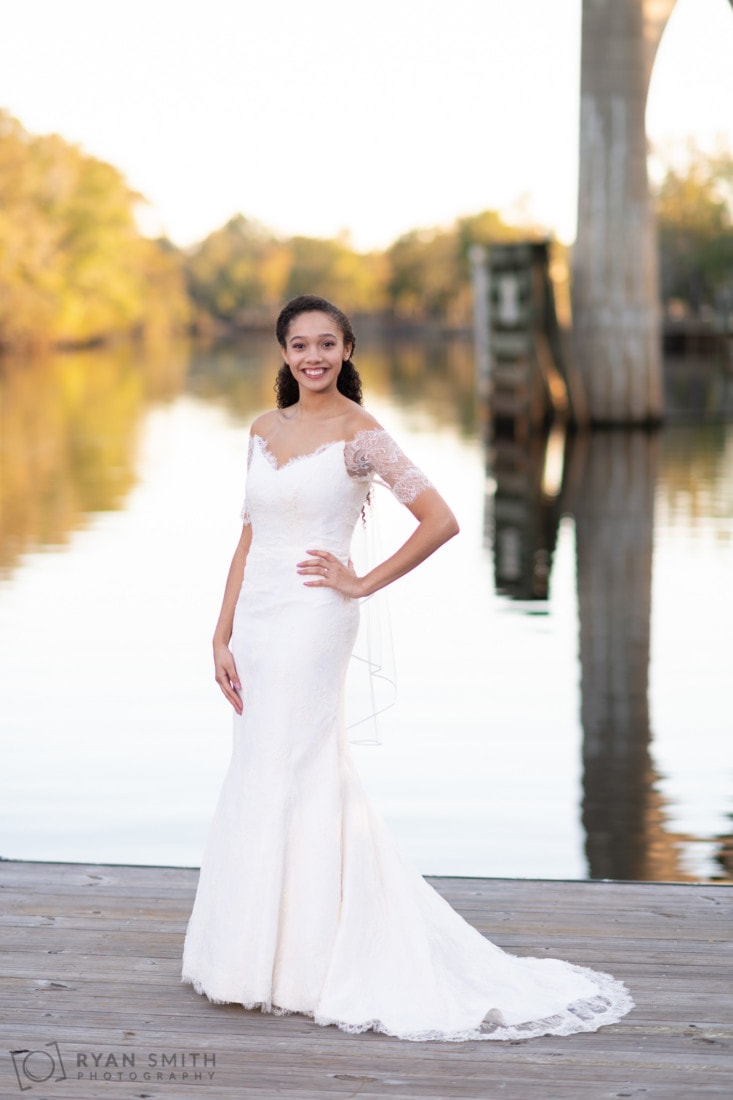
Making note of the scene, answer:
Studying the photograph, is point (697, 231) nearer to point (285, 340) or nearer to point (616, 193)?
point (616, 193)

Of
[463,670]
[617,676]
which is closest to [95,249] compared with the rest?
[463,670]

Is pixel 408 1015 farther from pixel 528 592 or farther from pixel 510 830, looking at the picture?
pixel 528 592

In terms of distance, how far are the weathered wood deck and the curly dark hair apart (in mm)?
1582

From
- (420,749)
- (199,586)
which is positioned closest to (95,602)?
(199,586)

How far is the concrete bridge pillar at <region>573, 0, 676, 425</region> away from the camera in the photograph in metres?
23.4

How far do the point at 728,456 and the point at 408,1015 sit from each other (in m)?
19.3

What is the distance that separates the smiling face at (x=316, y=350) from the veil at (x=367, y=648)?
14.9 inches

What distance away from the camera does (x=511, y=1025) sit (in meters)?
3.99

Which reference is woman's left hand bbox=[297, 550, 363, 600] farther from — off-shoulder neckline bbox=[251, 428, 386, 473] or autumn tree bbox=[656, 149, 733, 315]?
autumn tree bbox=[656, 149, 733, 315]

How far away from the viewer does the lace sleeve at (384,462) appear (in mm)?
4117

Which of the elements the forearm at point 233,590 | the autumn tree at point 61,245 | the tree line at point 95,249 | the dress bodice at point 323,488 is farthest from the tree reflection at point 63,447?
the autumn tree at point 61,245

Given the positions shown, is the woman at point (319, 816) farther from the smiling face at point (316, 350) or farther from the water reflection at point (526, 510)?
the water reflection at point (526, 510)

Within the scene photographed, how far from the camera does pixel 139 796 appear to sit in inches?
284

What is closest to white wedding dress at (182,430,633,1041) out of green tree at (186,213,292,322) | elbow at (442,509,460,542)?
elbow at (442,509,460,542)
